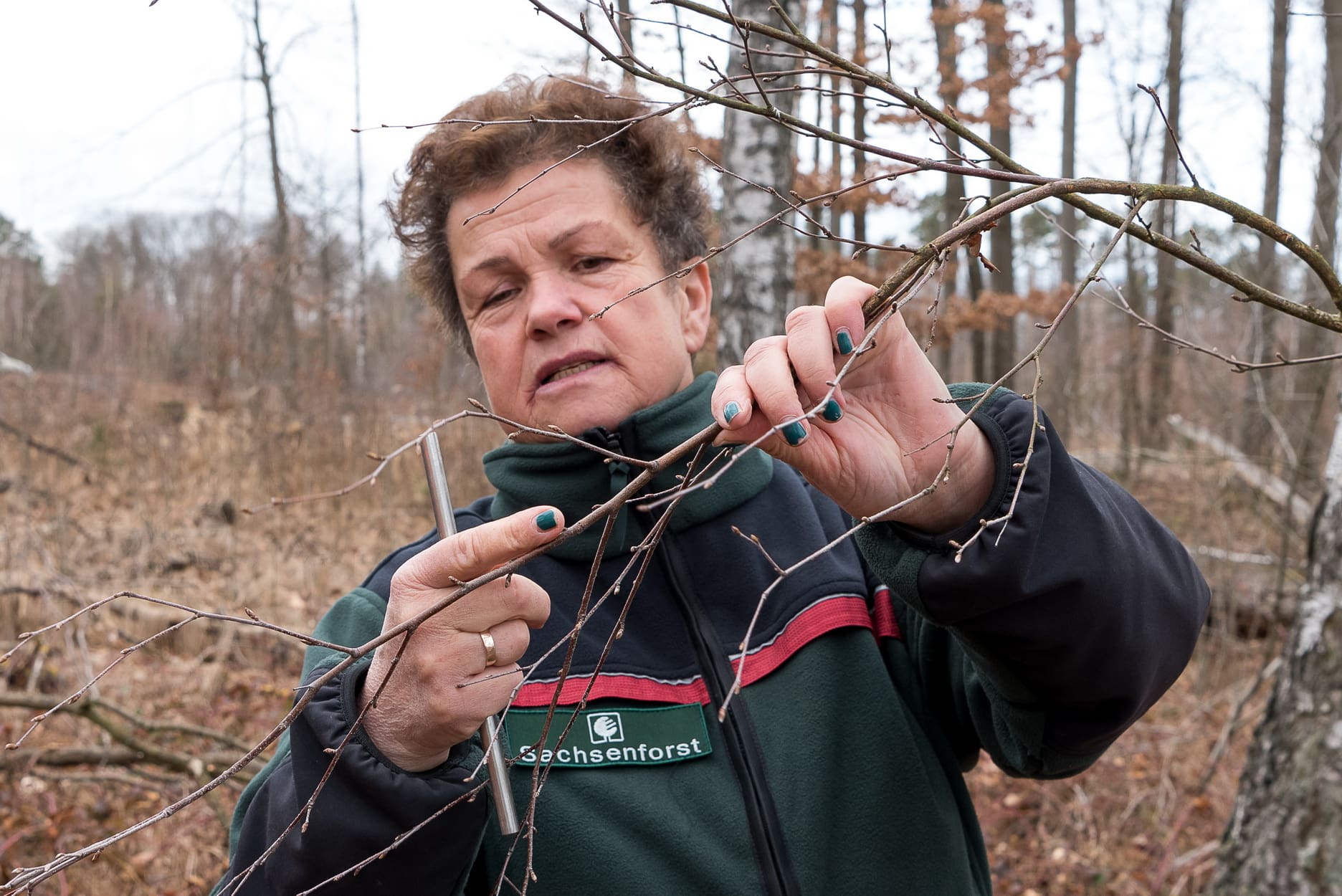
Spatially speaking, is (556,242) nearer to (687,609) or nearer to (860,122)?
(687,609)

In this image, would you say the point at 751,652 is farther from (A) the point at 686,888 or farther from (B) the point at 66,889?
(B) the point at 66,889

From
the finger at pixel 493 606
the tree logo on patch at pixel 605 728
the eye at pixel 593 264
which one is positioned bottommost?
the tree logo on patch at pixel 605 728

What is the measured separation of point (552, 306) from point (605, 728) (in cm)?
76

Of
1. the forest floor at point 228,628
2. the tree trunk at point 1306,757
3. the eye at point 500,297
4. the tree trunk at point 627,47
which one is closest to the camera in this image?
the tree trunk at point 627,47

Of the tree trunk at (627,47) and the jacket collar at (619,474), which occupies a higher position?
the tree trunk at (627,47)

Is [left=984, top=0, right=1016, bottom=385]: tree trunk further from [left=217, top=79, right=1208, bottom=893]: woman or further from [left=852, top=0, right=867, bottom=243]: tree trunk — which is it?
[left=217, top=79, right=1208, bottom=893]: woman

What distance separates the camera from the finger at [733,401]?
104 centimetres

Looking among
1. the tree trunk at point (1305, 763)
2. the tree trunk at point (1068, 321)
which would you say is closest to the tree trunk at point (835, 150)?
the tree trunk at point (1068, 321)

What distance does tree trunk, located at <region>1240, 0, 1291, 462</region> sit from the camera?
16.1 feet

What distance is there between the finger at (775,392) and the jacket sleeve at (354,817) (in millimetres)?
641

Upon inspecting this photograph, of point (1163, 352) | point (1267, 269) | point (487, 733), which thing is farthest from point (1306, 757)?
point (1163, 352)

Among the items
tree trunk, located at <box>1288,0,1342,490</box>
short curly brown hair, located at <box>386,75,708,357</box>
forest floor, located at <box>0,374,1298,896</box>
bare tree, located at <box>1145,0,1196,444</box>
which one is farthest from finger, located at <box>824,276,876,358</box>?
bare tree, located at <box>1145,0,1196,444</box>

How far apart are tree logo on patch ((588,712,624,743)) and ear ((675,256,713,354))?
761mm

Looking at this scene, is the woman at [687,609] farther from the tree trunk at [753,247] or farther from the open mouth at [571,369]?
the tree trunk at [753,247]
